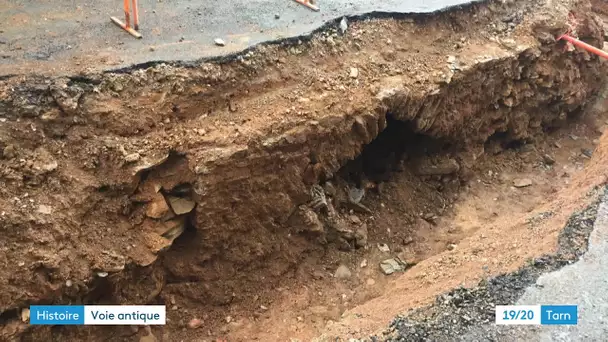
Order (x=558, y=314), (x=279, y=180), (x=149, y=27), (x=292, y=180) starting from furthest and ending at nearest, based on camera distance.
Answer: (x=149, y=27)
(x=292, y=180)
(x=279, y=180)
(x=558, y=314)

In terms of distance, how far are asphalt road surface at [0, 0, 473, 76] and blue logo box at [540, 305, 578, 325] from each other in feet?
11.8

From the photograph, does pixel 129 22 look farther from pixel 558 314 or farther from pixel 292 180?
pixel 558 314

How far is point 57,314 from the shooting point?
4711mm

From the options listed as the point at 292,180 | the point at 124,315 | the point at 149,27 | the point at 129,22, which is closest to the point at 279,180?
the point at 292,180

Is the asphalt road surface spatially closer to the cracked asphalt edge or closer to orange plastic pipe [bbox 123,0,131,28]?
orange plastic pipe [bbox 123,0,131,28]

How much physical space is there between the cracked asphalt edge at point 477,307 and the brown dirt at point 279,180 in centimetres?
20

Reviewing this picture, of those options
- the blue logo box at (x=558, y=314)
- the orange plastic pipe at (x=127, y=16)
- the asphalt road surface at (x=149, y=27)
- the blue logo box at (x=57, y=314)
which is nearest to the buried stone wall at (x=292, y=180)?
the blue logo box at (x=57, y=314)

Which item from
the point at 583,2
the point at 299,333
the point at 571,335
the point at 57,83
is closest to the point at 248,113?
the point at 57,83

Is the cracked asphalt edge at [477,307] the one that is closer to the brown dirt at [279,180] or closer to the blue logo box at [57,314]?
the brown dirt at [279,180]

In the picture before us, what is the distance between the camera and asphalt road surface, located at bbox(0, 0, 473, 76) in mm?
5289

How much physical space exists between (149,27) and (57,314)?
3036mm

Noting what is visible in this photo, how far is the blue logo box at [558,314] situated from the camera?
405 centimetres

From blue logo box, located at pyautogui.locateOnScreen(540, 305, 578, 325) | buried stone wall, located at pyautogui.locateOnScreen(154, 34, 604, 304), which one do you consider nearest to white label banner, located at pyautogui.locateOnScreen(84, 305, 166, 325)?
buried stone wall, located at pyautogui.locateOnScreen(154, 34, 604, 304)

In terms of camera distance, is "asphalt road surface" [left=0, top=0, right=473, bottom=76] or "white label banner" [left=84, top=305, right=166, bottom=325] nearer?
"white label banner" [left=84, top=305, right=166, bottom=325]
